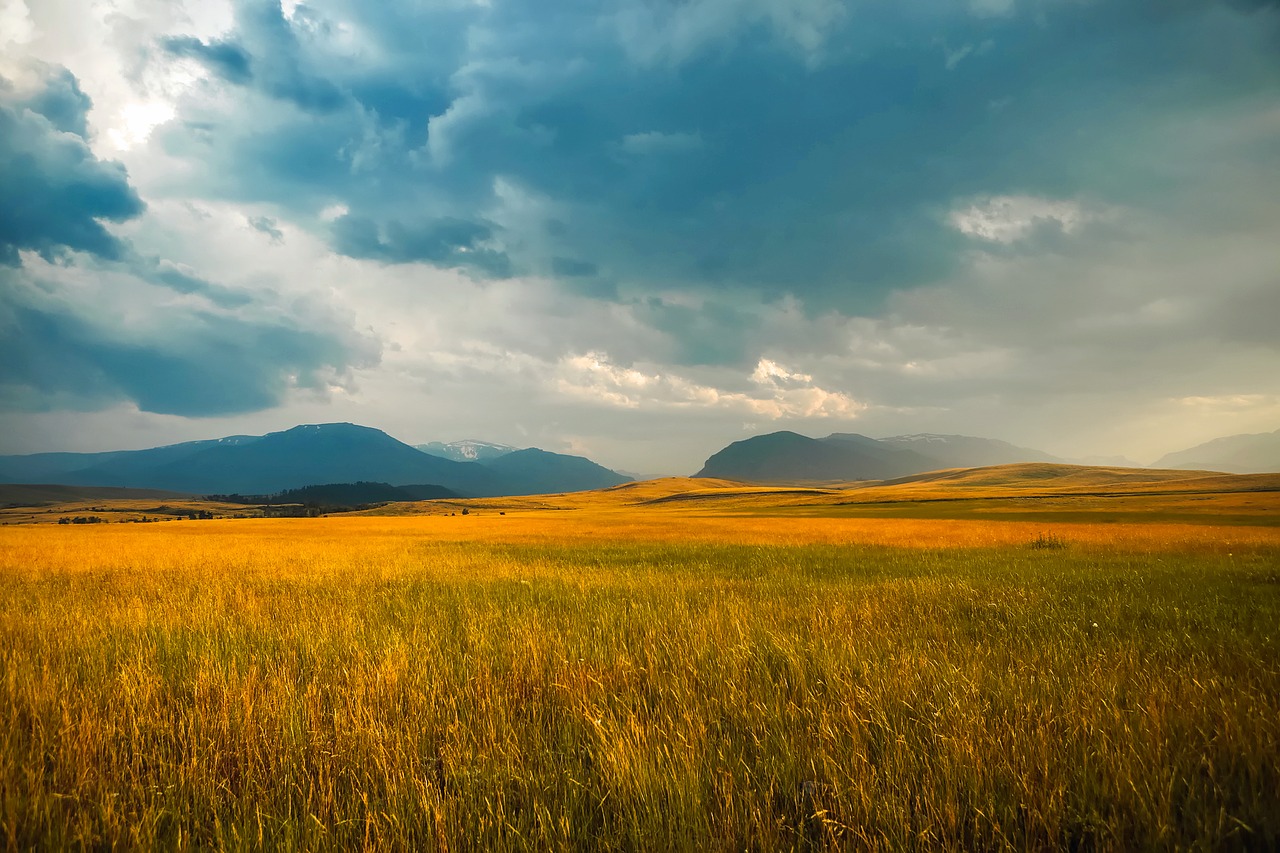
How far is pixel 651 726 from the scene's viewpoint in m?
4.02

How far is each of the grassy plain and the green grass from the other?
0.10 ft

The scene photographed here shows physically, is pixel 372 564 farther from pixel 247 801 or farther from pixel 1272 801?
pixel 1272 801

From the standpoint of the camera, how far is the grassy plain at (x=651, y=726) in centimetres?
300

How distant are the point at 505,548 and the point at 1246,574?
2612 cm

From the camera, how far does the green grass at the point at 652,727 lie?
3002 millimetres

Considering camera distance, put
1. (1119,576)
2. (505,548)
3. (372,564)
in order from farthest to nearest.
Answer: (505,548) < (372,564) < (1119,576)

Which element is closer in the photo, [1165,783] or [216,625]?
[1165,783]

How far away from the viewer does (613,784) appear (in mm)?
3355

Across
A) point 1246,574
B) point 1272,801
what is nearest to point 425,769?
point 1272,801

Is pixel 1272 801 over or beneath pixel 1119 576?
over

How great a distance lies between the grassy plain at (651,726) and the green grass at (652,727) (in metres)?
0.03

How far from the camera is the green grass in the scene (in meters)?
3.00

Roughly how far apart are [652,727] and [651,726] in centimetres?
3

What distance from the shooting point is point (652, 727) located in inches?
159
